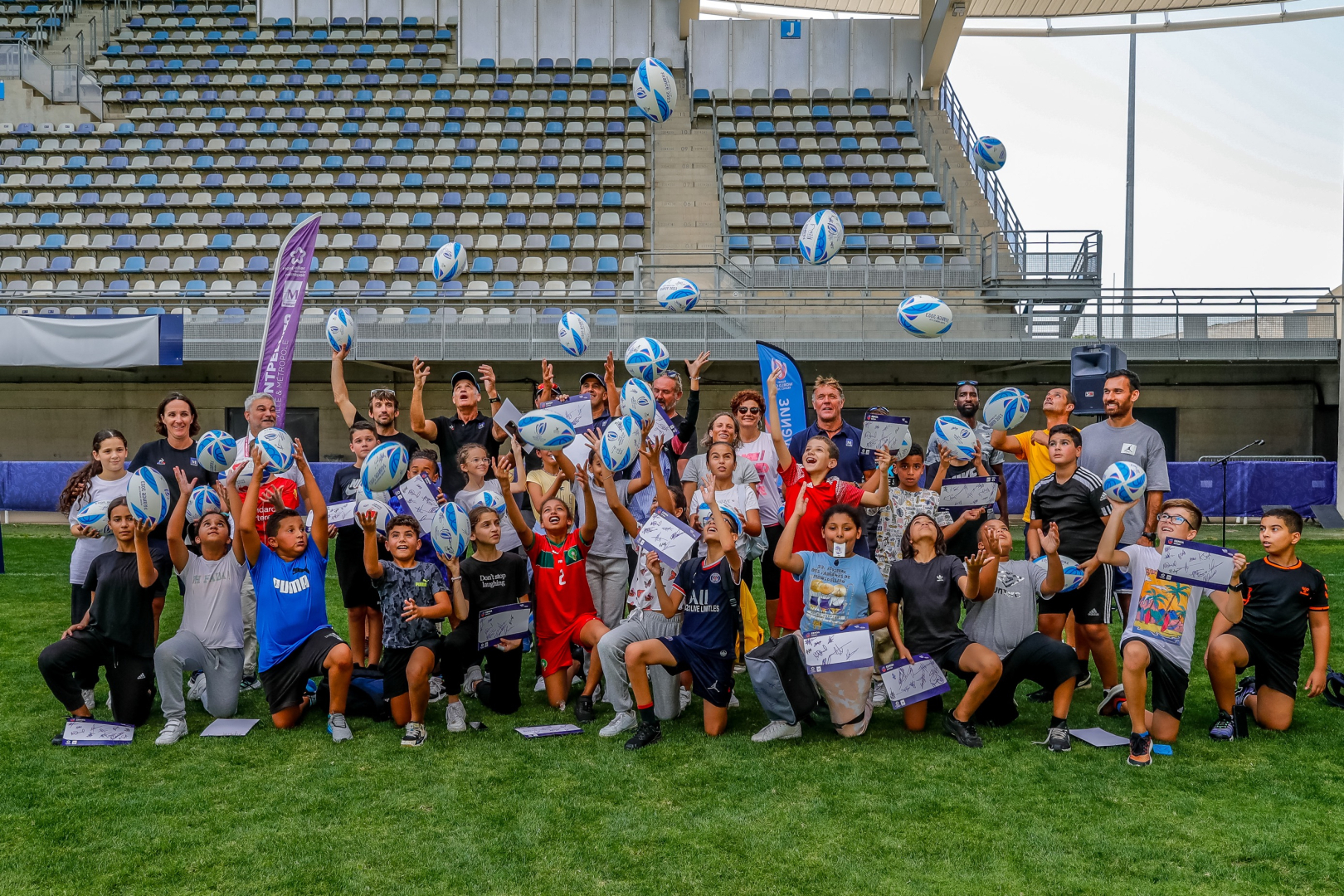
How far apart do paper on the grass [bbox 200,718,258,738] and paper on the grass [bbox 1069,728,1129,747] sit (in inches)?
173

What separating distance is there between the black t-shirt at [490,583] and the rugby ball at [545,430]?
697 mm

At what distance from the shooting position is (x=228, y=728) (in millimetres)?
5098

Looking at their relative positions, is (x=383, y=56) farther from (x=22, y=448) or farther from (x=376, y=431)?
(x=376, y=431)

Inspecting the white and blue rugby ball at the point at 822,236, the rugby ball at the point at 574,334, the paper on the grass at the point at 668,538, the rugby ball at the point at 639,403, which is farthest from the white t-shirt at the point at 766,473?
the white and blue rugby ball at the point at 822,236

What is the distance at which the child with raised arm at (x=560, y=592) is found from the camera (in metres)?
5.49

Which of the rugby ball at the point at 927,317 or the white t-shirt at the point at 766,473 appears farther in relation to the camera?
the rugby ball at the point at 927,317

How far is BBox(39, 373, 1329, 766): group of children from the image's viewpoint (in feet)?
16.0

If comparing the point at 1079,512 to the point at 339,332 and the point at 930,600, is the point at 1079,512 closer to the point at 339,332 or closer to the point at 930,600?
the point at 930,600

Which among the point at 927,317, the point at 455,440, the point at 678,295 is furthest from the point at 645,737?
the point at 927,317

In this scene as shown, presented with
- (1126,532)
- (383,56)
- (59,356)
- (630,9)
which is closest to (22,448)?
(59,356)

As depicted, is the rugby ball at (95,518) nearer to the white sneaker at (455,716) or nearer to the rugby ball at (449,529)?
the rugby ball at (449,529)

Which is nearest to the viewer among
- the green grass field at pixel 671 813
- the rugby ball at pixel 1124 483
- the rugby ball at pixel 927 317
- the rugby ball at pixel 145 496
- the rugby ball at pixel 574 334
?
the green grass field at pixel 671 813

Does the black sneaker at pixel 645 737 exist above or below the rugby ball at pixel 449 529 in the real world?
below

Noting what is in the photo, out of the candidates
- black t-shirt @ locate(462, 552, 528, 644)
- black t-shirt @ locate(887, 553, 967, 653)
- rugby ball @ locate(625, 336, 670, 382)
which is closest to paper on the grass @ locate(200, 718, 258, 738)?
black t-shirt @ locate(462, 552, 528, 644)
